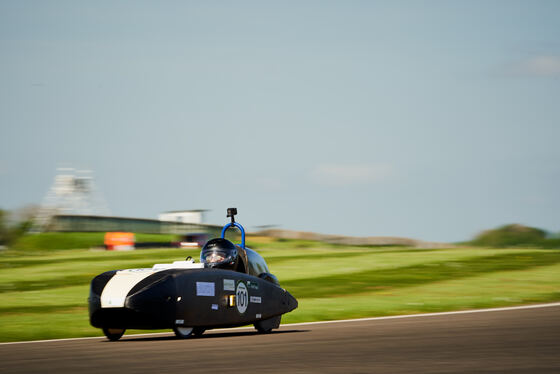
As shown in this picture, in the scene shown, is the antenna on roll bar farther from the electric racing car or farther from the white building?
the white building

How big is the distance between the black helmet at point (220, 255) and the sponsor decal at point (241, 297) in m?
0.49

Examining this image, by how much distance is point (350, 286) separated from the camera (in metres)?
25.4

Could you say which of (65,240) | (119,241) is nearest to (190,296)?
(119,241)

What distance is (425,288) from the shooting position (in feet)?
80.9

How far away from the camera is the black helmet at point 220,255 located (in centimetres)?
1305

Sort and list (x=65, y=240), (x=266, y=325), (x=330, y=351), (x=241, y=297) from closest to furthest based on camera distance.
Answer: (x=330, y=351), (x=241, y=297), (x=266, y=325), (x=65, y=240)

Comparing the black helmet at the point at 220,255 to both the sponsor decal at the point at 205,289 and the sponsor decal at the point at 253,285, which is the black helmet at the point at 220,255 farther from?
the sponsor decal at the point at 205,289

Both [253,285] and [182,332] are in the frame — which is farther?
[253,285]

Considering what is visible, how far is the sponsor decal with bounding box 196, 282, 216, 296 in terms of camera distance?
1202 cm

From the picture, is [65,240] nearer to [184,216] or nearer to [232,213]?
[184,216]

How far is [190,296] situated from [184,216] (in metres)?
85.8

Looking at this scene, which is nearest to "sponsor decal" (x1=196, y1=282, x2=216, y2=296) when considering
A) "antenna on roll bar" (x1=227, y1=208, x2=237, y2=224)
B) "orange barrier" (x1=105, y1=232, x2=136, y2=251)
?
"antenna on roll bar" (x1=227, y1=208, x2=237, y2=224)

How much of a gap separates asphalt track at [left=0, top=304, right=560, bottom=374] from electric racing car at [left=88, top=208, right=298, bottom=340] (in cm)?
31

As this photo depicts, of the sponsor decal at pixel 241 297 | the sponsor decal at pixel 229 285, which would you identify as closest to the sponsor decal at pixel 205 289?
the sponsor decal at pixel 229 285
